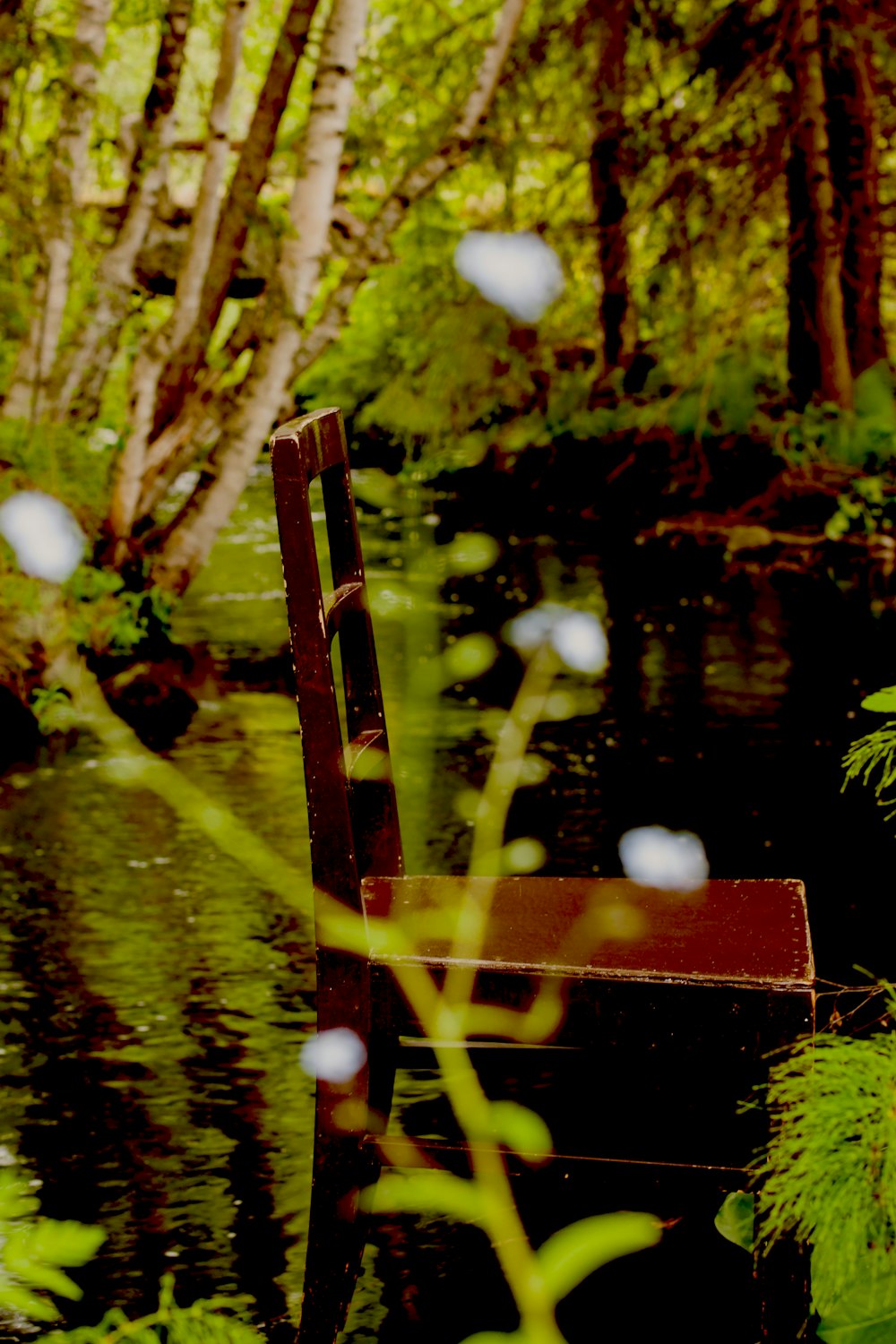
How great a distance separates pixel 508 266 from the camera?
1020cm

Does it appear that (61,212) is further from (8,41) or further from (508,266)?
(508,266)

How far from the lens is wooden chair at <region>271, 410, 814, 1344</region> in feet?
5.58

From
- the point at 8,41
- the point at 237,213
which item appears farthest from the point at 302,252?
the point at 8,41

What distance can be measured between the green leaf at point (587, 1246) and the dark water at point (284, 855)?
0.12 m

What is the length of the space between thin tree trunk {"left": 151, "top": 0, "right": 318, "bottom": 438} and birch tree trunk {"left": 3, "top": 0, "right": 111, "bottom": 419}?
0.58m

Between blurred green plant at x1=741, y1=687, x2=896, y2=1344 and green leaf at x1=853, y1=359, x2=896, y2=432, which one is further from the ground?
green leaf at x1=853, y1=359, x2=896, y2=432

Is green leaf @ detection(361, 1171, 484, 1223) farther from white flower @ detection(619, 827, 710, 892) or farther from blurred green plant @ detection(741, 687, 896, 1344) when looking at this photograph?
white flower @ detection(619, 827, 710, 892)

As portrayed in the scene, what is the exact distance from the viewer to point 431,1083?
3.03 metres

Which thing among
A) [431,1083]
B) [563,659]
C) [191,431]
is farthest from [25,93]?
[431,1083]

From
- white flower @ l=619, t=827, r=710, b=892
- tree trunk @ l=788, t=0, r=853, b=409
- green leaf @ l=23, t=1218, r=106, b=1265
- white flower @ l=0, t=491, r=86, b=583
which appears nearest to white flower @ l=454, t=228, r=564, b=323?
tree trunk @ l=788, t=0, r=853, b=409

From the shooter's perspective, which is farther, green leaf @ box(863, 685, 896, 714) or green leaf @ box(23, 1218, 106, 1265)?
green leaf @ box(23, 1218, 106, 1265)

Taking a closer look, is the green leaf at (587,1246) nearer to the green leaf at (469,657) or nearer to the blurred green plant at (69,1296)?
the blurred green plant at (69,1296)

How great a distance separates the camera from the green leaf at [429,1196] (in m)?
2.44

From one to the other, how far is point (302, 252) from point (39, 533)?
1.64m
